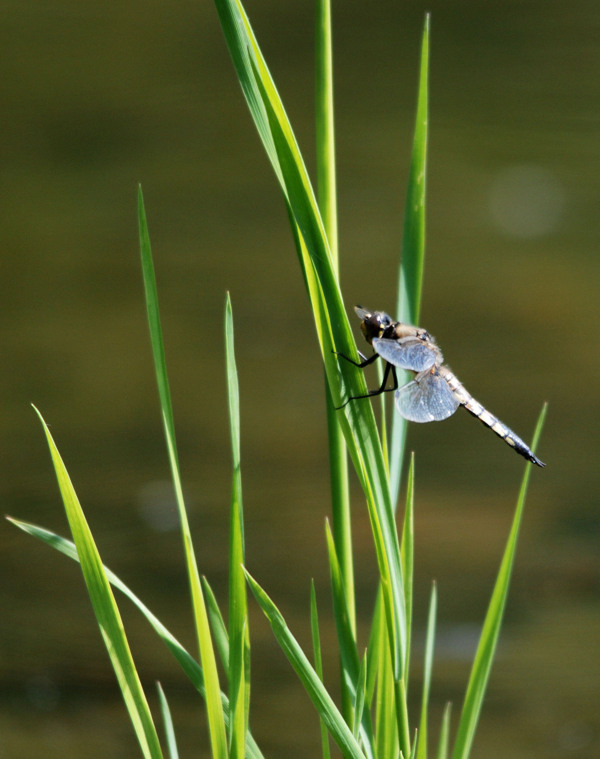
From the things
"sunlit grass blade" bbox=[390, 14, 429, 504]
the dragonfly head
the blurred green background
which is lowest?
the blurred green background

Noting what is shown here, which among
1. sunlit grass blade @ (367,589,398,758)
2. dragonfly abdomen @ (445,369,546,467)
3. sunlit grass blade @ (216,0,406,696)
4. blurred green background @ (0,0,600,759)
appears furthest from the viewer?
blurred green background @ (0,0,600,759)

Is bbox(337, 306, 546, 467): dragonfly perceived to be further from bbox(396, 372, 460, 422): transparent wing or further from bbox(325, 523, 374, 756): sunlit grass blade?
bbox(325, 523, 374, 756): sunlit grass blade

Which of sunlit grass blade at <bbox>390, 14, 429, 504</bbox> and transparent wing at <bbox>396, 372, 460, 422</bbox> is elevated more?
sunlit grass blade at <bbox>390, 14, 429, 504</bbox>

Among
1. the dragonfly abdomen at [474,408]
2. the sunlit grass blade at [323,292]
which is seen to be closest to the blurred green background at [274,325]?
the dragonfly abdomen at [474,408]

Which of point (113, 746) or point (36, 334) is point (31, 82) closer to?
point (36, 334)

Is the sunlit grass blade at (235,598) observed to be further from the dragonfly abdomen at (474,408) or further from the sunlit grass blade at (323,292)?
the dragonfly abdomen at (474,408)

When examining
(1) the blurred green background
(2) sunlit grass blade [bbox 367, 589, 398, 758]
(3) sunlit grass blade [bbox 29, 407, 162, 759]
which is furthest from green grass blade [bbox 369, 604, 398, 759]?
(1) the blurred green background

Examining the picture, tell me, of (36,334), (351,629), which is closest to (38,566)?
(36,334)
